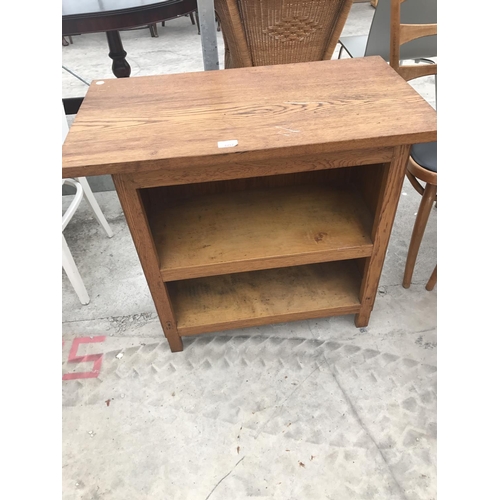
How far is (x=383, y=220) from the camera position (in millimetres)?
1151

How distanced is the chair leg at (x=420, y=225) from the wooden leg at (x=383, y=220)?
1.04 feet

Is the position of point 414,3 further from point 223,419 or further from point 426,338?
point 223,419

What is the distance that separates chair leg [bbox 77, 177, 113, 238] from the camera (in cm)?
177

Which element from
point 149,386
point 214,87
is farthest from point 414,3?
point 149,386

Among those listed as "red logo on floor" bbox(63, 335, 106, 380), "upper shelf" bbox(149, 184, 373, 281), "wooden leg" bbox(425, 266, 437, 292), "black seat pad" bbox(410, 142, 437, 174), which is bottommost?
"red logo on floor" bbox(63, 335, 106, 380)

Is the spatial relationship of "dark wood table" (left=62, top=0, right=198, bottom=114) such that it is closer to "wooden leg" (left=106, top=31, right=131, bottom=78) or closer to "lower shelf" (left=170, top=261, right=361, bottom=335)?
"wooden leg" (left=106, top=31, right=131, bottom=78)

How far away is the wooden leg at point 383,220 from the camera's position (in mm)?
1026

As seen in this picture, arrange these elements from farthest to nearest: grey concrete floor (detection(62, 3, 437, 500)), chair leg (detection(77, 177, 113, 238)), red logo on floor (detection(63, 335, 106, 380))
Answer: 1. chair leg (detection(77, 177, 113, 238))
2. red logo on floor (detection(63, 335, 106, 380))
3. grey concrete floor (detection(62, 3, 437, 500))

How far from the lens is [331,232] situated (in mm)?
1267

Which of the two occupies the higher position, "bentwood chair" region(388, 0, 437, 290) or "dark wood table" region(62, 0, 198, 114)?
"dark wood table" region(62, 0, 198, 114)

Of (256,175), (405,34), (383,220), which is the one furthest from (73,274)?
(405,34)

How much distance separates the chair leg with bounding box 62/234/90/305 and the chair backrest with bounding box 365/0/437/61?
71.8 inches

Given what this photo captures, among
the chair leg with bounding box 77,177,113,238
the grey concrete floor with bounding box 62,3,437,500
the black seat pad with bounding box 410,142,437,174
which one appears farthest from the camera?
the chair leg with bounding box 77,177,113,238

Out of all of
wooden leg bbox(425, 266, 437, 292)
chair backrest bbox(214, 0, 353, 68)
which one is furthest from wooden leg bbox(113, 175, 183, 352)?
wooden leg bbox(425, 266, 437, 292)
